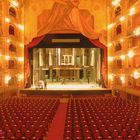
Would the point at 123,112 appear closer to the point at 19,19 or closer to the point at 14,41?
the point at 14,41

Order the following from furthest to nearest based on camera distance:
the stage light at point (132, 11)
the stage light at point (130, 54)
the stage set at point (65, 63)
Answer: the stage set at point (65, 63) → the stage light at point (130, 54) → the stage light at point (132, 11)

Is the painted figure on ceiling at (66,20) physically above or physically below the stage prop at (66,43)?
above

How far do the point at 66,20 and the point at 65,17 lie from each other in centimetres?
30

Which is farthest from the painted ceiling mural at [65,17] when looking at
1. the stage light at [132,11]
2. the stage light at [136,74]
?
the stage light at [136,74]

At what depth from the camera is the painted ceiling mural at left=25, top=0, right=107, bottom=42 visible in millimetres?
24391

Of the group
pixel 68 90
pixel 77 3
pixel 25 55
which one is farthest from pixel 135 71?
pixel 25 55

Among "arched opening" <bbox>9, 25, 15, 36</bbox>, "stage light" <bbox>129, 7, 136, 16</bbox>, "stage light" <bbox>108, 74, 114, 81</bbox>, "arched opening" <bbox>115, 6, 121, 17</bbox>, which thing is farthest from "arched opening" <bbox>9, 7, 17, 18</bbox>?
"stage light" <bbox>108, 74, 114, 81</bbox>

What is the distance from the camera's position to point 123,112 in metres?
12.1

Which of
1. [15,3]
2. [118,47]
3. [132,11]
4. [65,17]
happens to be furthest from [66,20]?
[132,11]

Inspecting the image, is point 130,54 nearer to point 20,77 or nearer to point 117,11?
point 117,11

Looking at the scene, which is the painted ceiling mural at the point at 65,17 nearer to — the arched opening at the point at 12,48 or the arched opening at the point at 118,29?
the arched opening at the point at 118,29

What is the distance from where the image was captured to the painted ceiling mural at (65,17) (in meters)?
24.4

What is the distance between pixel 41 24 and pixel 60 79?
35.6ft

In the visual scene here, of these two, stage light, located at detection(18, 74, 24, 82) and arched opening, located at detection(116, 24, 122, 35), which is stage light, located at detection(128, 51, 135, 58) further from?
stage light, located at detection(18, 74, 24, 82)
